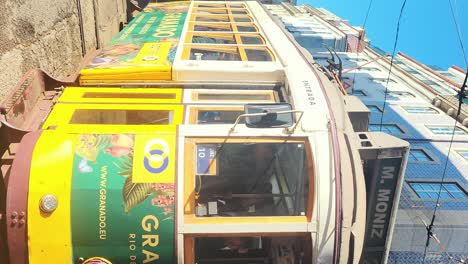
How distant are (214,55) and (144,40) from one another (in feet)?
6.05

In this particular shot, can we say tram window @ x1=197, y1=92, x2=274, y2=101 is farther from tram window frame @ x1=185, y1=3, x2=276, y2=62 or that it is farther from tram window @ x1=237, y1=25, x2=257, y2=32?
tram window @ x1=237, y1=25, x2=257, y2=32

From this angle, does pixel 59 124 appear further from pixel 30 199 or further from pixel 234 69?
pixel 234 69

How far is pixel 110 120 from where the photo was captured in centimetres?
490

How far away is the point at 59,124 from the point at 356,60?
32916mm

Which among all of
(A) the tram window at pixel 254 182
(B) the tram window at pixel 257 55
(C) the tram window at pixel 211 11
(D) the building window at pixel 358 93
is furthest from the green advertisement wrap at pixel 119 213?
(D) the building window at pixel 358 93

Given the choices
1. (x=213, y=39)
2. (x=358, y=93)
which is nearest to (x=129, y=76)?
(x=213, y=39)

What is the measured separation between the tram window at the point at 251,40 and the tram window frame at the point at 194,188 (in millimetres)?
3600

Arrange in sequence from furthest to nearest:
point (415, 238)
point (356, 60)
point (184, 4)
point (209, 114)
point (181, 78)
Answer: point (356, 60)
point (415, 238)
point (184, 4)
point (181, 78)
point (209, 114)

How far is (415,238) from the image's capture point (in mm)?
15078

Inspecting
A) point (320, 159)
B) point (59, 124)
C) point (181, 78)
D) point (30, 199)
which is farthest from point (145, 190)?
Answer: point (181, 78)

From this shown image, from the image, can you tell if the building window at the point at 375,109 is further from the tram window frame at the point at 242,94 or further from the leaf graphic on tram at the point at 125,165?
the leaf graphic on tram at the point at 125,165

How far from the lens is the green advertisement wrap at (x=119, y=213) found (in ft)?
12.7

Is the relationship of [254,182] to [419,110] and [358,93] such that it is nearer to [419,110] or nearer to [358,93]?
[419,110]

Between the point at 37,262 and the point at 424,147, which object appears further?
the point at 424,147
